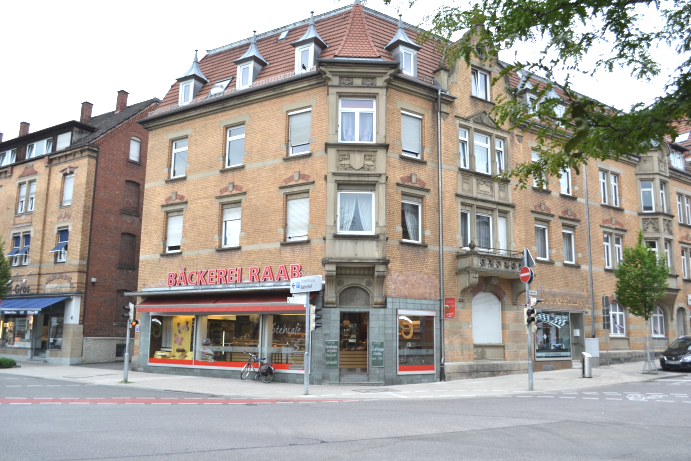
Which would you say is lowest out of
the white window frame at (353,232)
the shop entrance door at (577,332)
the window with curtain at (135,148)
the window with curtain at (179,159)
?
the shop entrance door at (577,332)

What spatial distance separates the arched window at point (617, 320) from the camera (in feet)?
93.8

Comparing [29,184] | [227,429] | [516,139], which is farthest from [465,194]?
[29,184]

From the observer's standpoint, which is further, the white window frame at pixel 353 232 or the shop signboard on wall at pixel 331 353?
the white window frame at pixel 353 232

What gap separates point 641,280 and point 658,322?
348 inches

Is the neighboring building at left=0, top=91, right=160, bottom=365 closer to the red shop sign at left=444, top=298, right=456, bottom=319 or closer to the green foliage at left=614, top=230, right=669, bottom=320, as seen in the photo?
the red shop sign at left=444, top=298, right=456, bottom=319

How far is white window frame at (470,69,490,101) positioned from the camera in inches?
948

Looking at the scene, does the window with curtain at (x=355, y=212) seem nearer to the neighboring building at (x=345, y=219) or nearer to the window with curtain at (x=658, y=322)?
the neighboring building at (x=345, y=219)

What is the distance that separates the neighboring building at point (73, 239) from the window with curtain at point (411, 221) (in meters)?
18.1

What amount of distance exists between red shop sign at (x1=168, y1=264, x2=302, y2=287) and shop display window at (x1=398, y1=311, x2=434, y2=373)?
4.15m

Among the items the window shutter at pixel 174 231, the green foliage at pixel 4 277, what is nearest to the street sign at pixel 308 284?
the window shutter at pixel 174 231

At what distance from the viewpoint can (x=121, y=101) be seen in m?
38.1

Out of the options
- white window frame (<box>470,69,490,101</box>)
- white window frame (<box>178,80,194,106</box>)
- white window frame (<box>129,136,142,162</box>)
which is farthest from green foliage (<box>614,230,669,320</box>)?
white window frame (<box>129,136,142,162</box>)

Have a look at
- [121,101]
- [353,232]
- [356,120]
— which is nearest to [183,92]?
[356,120]

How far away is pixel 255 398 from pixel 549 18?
40.3ft
